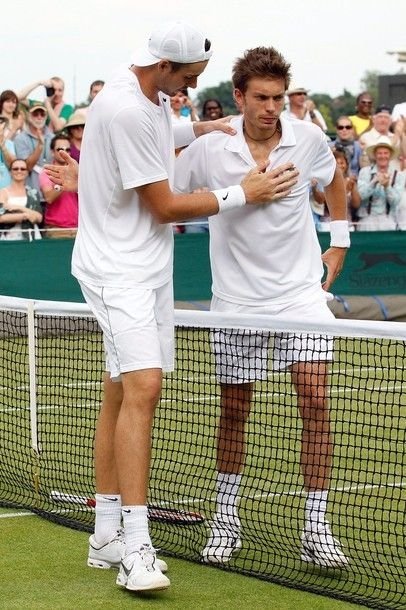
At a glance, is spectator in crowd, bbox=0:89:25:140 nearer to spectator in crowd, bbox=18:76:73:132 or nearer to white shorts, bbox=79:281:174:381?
spectator in crowd, bbox=18:76:73:132

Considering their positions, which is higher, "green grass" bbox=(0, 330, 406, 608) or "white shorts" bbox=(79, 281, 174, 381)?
"white shorts" bbox=(79, 281, 174, 381)

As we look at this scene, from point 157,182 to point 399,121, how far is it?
1433 cm

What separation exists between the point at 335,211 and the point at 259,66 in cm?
102

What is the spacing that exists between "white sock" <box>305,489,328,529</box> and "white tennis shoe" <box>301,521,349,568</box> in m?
0.03

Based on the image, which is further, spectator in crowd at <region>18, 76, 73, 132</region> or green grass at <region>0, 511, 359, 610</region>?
spectator in crowd at <region>18, 76, 73, 132</region>

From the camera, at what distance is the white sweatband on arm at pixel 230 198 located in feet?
21.1

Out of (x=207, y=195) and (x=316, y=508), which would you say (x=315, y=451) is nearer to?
(x=316, y=508)

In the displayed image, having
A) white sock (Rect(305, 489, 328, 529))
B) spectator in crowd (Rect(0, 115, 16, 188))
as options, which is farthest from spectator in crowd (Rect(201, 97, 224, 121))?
white sock (Rect(305, 489, 328, 529))

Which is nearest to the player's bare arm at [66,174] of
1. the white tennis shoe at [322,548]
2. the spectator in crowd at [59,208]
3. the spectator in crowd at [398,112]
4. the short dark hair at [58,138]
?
the white tennis shoe at [322,548]

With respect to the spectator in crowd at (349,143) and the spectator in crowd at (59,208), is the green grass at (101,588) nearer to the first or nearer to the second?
the spectator in crowd at (59,208)

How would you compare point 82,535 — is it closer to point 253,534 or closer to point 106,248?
point 253,534

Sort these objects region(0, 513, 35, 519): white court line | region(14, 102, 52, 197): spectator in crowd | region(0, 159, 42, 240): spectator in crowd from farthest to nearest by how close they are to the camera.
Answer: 1. region(14, 102, 52, 197): spectator in crowd
2. region(0, 159, 42, 240): spectator in crowd
3. region(0, 513, 35, 519): white court line

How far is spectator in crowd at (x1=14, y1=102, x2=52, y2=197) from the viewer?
16.6 m

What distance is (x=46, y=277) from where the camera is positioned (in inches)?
632
